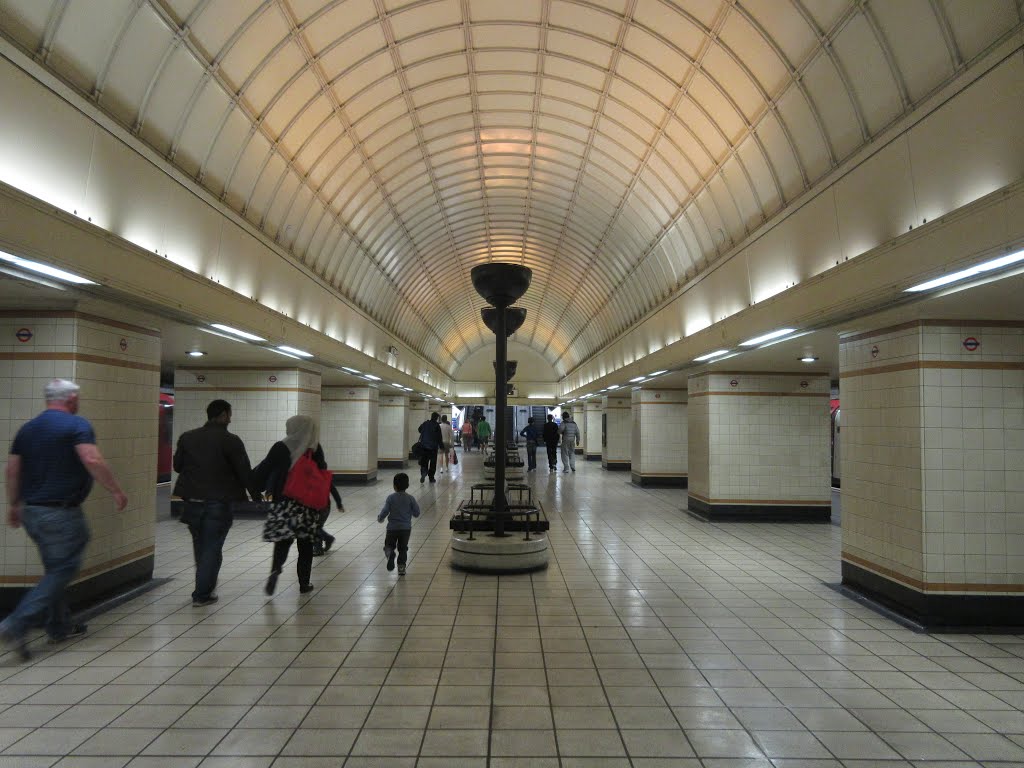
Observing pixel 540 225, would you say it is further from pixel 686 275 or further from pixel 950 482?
pixel 950 482

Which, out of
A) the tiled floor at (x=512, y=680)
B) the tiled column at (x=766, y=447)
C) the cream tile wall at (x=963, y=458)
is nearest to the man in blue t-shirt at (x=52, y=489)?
the tiled floor at (x=512, y=680)

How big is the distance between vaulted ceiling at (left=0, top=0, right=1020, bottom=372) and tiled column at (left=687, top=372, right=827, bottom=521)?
3.10 metres

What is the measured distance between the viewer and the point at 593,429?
103ft

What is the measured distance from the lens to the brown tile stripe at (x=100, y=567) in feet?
19.4

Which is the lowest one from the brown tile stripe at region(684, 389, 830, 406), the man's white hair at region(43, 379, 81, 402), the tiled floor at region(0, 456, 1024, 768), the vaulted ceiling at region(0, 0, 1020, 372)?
the tiled floor at region(0, 456, 1024, 768)

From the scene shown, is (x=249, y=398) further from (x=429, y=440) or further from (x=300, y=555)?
(x=300, y=555)

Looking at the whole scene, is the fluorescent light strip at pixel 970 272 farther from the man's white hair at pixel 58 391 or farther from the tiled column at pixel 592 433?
the tiled column at pixel 592 433

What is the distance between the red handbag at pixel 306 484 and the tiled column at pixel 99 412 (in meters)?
1.92

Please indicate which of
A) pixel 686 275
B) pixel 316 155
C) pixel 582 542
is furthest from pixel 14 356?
pixel 686 275

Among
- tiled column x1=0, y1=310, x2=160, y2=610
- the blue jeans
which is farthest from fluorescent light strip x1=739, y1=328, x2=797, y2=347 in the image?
tiled column x1=0, y1=310, x2=160, y2=610

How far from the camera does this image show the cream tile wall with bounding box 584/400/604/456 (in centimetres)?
3092

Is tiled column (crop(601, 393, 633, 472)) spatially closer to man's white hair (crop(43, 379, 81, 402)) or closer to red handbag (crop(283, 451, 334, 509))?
red handbag (crop(283, 451, 334, 509))

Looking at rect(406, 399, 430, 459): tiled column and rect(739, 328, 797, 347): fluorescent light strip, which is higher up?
rect(739, 328, 797, 347): fluorescent light strip

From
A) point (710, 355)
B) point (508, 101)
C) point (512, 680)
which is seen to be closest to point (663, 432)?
point (710, 355)
